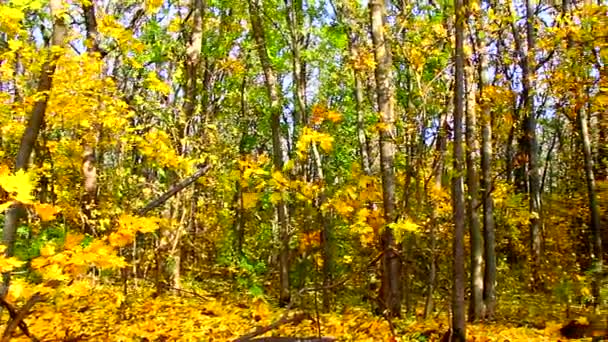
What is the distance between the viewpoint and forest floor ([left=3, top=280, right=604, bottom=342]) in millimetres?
7062

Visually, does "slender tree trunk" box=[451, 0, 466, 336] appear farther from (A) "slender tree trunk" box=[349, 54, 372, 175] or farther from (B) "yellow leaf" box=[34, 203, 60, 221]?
(A) "slender tree trunk" box=[349, 54, 372, 175]

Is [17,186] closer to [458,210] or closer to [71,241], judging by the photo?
[71,241]

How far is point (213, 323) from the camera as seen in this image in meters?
8.17

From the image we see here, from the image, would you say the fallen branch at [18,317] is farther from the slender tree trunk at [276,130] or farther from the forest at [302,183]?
the slender tree trunk at [276,130]

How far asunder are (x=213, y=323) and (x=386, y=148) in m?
3.58

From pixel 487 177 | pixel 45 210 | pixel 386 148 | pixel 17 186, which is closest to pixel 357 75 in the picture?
pixel 487 177

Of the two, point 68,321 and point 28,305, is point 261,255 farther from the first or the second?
point 28,305

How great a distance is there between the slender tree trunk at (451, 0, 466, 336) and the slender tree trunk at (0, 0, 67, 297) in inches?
168

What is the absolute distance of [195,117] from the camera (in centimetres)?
923

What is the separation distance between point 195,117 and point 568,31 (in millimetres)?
5686

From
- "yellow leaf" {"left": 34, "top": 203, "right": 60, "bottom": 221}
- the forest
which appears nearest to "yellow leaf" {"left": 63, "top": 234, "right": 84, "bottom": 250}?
the forest

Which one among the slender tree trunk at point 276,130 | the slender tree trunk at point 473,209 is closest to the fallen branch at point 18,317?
the slender tree trunk at point 473,209

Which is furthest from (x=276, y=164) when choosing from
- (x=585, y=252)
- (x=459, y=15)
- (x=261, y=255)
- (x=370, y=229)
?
(x=585, y=252)

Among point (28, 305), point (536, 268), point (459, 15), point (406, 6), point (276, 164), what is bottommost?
point (536, 268)
